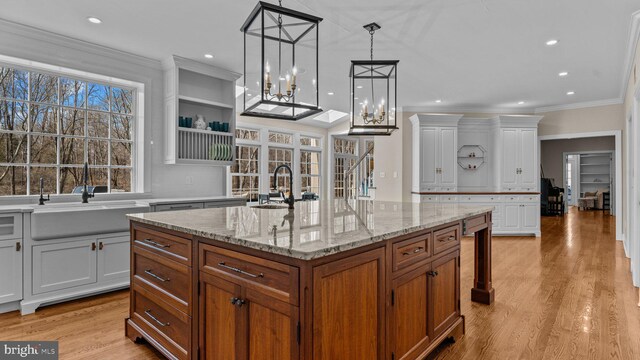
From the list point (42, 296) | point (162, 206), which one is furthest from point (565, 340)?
point (42, 296)

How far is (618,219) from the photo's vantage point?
6180 mm

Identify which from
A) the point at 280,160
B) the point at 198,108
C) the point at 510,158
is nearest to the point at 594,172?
the point at 510,158

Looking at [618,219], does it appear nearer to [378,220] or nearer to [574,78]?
[574,78]

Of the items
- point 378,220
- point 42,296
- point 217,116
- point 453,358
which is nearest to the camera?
point 378,220

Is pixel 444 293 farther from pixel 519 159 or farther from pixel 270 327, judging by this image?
pixel 519 159

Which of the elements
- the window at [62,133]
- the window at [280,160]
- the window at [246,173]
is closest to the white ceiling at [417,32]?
the window at [62,133]

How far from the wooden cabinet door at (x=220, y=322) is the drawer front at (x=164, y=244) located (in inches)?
7.2

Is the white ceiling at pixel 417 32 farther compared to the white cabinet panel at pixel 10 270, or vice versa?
the white ceiling at pixel 417 32

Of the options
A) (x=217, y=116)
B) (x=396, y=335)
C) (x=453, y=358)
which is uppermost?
(x=217, y=116)

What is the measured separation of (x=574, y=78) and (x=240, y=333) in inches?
227

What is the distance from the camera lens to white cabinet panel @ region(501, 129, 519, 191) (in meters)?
6.74

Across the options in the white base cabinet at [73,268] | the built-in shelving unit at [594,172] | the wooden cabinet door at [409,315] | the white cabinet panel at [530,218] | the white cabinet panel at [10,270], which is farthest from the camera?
the built-in shelving unit at [594,172]

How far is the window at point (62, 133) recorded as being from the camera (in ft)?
11.2

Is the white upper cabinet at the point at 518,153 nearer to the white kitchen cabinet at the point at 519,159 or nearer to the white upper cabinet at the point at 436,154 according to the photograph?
the white kitchen cabinet at the point at 519,159
